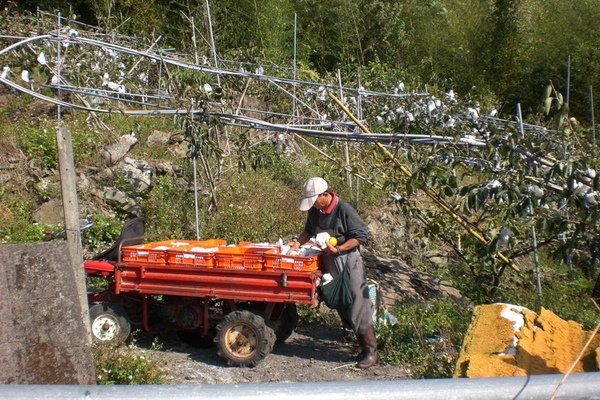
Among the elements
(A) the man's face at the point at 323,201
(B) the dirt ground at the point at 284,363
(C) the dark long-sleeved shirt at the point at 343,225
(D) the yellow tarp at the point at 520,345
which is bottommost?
(B) the dirt ground at the point at 284,363

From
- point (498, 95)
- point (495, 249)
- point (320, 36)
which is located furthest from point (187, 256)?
point (320, 36)

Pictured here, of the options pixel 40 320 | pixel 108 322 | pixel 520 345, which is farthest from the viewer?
pixel 108 322

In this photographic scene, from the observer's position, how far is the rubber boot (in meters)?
7.54

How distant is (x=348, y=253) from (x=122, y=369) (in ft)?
8.23

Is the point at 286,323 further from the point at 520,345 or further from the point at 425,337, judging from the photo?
the point at 520,345

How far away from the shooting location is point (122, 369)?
6.04 metres

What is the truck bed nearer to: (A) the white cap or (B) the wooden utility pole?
(A) the white cap

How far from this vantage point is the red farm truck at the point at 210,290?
7434 mm

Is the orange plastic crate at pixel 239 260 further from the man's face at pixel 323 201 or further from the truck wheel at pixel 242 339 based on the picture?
the man's face at pixel 323 201

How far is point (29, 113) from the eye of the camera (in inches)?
555

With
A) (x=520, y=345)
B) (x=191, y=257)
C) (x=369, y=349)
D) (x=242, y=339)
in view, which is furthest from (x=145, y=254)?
(x=520, y=345)

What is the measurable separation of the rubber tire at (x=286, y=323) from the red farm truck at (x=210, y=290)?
0.04 meters

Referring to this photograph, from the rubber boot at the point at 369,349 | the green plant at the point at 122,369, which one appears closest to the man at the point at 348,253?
the rubber boot at the point at 369,349

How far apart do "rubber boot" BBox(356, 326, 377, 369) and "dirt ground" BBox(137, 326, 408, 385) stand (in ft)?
0.22
